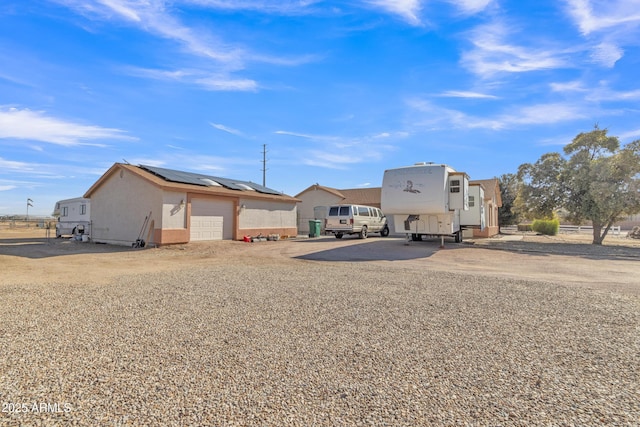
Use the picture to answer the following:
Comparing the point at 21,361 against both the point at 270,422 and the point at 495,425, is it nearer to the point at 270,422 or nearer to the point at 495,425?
Answer: the point at 270,422

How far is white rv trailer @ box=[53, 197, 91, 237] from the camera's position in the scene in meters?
21.2

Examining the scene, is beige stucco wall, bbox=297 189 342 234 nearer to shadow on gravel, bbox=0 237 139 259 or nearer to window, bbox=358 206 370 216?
window, bbox=358 206 370 216

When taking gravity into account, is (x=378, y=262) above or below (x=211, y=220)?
below

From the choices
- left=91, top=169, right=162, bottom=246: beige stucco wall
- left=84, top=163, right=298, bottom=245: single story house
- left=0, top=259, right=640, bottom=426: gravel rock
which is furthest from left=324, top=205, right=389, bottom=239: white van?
left=0, top=259, right=640, bottom=426: gravel rock

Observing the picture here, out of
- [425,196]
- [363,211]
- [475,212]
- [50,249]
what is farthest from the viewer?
[363,211]

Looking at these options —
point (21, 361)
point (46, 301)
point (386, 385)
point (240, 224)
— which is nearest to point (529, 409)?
point (386, 385)

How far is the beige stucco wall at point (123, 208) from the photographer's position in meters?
16.2

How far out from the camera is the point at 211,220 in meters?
18.3

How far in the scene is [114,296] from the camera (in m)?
6.08

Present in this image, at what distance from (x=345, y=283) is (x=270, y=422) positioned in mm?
5078

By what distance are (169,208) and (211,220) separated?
2.64 metres

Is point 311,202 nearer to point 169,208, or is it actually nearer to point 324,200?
point 324,200

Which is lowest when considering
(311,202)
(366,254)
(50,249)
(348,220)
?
(50,249)

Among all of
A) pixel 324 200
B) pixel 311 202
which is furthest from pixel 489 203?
pixel 311 202
